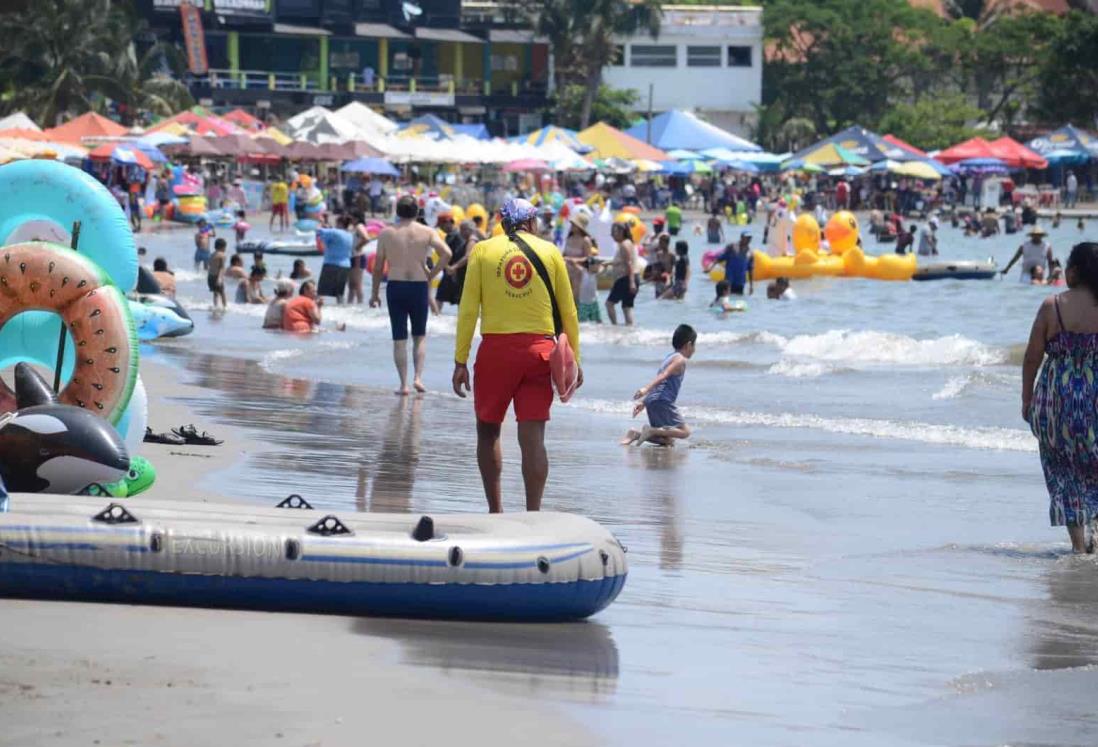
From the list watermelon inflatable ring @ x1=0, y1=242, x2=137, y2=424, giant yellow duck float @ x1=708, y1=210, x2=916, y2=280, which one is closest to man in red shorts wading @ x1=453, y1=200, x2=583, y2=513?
watermelon inflatable ring @ x1=0, y1=242, x2=137, y2=424

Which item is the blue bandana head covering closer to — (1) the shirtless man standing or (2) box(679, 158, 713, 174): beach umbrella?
(1) the shirtless man standing

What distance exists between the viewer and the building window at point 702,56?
7775 cm

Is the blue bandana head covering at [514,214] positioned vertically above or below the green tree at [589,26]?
below

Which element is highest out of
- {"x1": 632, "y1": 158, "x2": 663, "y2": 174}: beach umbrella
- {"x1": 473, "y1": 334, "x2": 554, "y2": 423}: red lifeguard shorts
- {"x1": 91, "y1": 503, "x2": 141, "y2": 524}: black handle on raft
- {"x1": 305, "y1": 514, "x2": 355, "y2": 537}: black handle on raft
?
{"x1": 473, "y1": 334, "x2": 554, "y2": 423}: red lifeguard shorts

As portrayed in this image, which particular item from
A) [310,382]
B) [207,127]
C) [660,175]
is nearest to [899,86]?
[660,175]

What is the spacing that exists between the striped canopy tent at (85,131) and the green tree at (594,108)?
34.9m

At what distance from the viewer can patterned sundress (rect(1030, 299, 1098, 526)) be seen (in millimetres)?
7352

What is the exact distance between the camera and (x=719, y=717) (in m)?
4.71

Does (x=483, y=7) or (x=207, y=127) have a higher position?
(x=483, y=7)

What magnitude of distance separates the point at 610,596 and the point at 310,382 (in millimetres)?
9115

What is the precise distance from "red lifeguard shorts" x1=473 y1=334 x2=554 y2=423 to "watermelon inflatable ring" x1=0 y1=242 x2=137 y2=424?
152 cm

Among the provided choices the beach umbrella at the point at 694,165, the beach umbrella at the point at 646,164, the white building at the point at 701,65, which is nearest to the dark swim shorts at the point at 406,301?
the beach umbrella at the point at 646,164

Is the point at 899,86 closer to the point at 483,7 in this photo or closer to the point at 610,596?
the point at 483,7

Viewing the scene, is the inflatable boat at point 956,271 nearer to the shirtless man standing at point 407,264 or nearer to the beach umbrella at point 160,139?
the beach umbrella at point 160,139
